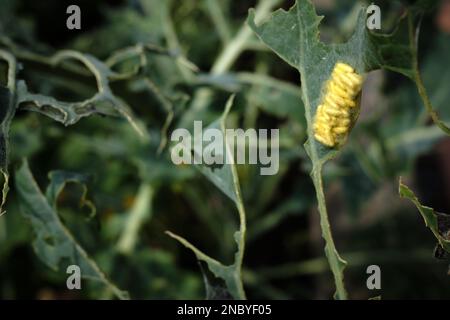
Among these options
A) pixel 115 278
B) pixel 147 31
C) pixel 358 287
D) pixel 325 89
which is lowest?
pixel 358 287

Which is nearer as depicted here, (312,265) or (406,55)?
(406,55)

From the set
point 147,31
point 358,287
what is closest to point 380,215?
point 358,287

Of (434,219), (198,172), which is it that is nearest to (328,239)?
(434,219)

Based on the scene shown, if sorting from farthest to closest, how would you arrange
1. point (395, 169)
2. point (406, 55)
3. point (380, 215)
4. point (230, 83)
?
point (380, 215), point (395, 169), point (230, 83), point (406, 55)

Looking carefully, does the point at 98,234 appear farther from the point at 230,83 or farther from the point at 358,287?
the point at 358,287

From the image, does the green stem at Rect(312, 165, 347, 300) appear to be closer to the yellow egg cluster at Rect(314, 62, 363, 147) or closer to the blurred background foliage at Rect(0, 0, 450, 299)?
the yellow egg cluster at Rect(314, 62, 363, 147)

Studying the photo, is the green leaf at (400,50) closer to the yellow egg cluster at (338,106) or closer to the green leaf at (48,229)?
the yellow egg cluster at (338,106)

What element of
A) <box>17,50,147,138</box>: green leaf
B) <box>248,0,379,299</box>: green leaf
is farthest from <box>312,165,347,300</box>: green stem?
<box>17,50,147,138</box>: green leaf
